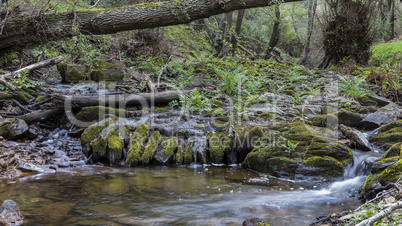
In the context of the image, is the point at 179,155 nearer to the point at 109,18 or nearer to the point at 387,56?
the point at 109,18

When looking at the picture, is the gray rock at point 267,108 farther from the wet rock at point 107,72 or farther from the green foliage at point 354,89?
the wet rock at point 107,72

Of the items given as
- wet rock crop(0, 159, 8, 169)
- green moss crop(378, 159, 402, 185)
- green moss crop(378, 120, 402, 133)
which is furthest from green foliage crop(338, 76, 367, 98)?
wet rock crop(0, 159, 8, 169)

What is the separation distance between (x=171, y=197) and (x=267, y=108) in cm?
523

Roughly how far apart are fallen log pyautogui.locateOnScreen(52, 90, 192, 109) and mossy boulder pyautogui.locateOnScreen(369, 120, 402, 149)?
5532 millimetres

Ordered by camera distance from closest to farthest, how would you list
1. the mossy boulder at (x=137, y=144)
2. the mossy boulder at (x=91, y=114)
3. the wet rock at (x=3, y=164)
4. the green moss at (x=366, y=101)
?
the wet rock at (x=3, y=164), the mossy boulder at (x=137, y=144), the mossy boulder at (x=91, y=114), the green moss at (x=366, y=101)

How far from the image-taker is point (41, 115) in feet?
25.8

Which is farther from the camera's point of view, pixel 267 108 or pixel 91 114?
pixel 267 108

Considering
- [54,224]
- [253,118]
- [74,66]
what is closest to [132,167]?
[54,224]

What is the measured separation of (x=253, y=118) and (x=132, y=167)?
367 centimetres

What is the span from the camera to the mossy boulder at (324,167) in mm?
5297

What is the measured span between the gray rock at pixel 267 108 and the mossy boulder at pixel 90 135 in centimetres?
437

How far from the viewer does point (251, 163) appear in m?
6.30

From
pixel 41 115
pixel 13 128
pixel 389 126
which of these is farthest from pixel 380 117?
pixel 13 128

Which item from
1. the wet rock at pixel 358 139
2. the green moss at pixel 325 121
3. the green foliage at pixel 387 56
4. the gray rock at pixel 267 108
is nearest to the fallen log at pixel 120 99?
the gray rock at pixel 267 108
